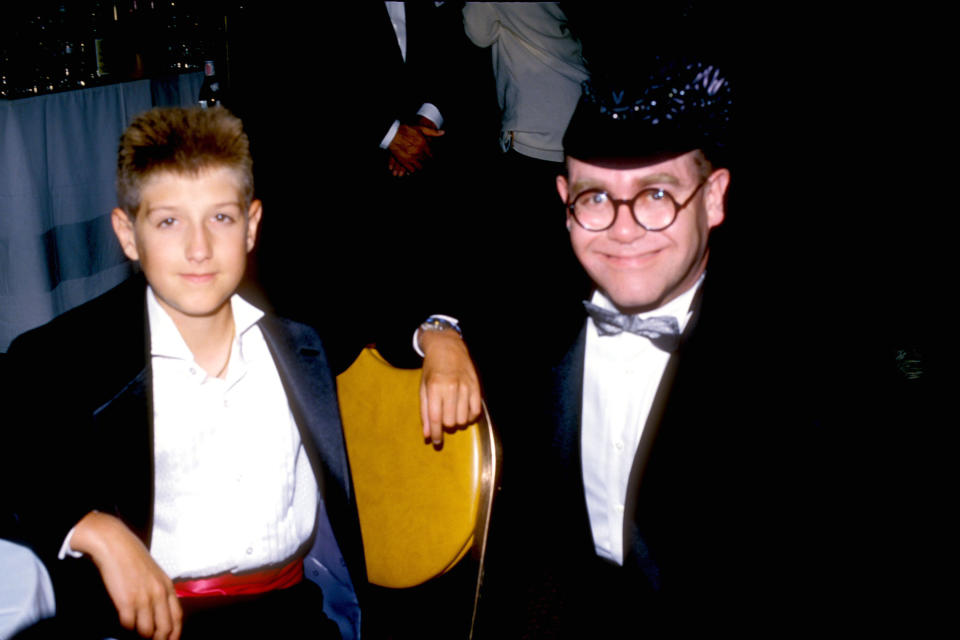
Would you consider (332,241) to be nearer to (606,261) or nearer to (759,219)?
(606,261)

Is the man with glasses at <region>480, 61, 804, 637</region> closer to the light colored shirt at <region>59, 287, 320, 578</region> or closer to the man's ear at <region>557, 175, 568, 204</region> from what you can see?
the man's ear at <region>557, 175, 568, 204</region>

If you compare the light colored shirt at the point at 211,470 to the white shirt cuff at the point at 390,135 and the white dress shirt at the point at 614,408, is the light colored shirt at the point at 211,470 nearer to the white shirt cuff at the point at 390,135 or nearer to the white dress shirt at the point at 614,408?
the white dress shirt at the point at 614,408

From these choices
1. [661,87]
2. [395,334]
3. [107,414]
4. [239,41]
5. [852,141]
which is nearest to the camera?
[107,414]

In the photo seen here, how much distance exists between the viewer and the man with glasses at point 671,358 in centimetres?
125

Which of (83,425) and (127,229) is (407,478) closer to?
(83,425)

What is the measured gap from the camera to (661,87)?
1269 mm

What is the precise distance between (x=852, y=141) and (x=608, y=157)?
2.89 m

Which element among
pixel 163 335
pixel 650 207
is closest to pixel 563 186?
pixel 650 207

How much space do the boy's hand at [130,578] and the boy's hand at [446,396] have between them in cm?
47

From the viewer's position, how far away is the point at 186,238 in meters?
1.16

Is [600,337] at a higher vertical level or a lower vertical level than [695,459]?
higher

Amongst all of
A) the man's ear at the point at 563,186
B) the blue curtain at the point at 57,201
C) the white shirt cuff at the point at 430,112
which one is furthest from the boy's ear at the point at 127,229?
the blue curtain at the point at 57,201

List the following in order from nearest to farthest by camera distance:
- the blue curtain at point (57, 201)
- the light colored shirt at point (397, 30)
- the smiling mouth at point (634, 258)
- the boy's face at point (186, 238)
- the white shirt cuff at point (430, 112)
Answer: the boy's face at point (186, 238)
the smiling mouth at point (634, 258)
the light colored shirt at point (397, 30)
the white shirt cuff at point (430, 112)
the blue curtain at point (57, 201)

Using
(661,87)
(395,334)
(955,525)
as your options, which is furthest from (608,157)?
(955,525)
